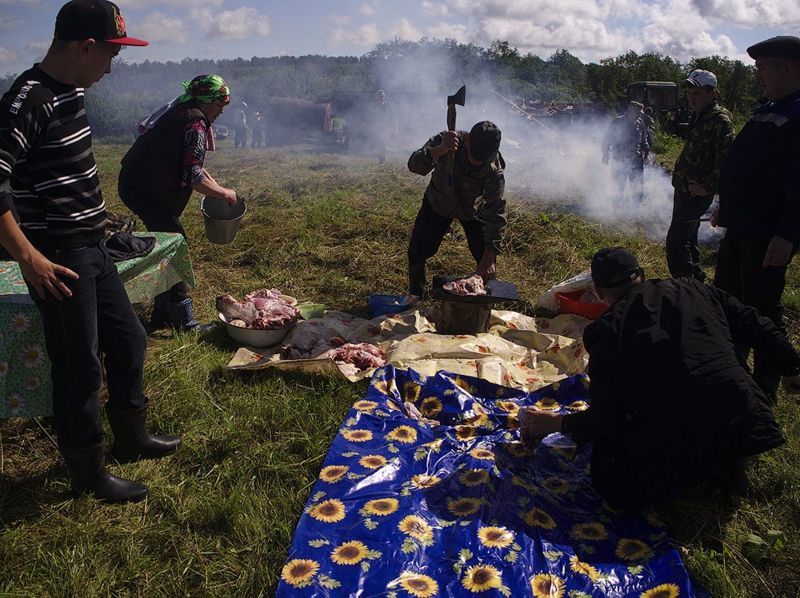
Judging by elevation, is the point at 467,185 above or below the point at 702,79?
below

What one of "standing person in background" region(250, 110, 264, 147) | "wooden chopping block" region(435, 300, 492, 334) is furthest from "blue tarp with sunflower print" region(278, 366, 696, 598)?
"standing person in background" region(250, 110, 264, 147)

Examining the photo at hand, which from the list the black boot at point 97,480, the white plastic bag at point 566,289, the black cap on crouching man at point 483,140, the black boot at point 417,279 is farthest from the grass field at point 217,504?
the black cap on crouching man at point 483,140

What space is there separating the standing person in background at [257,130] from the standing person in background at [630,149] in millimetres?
16326

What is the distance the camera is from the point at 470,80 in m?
25.4

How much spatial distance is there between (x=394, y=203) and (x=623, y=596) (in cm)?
789

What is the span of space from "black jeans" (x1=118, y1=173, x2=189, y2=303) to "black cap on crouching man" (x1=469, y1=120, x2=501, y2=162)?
2432mm

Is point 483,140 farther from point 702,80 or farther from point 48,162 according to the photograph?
point 48,162

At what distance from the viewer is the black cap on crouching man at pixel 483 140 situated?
4695mm

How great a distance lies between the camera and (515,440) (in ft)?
10.7

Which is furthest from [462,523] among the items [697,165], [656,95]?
[656,95]

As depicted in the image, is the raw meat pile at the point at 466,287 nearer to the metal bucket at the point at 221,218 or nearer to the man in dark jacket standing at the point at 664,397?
the metal bucket at the point at 221,218

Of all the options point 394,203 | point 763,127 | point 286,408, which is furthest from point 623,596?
point 394,203

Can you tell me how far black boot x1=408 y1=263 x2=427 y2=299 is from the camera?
18.2ft

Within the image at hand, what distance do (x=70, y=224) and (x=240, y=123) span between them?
22.0 m
